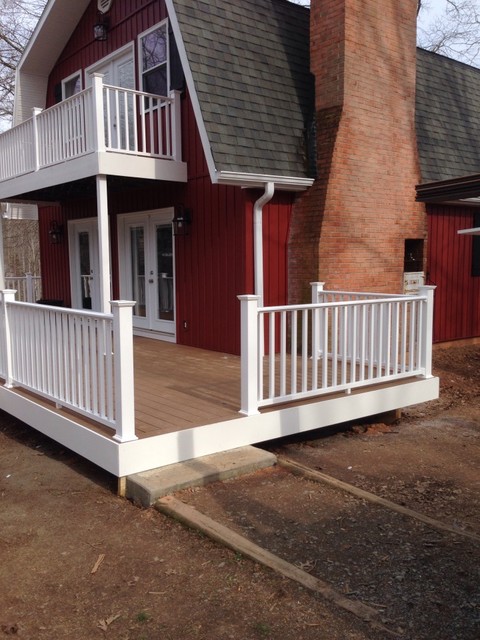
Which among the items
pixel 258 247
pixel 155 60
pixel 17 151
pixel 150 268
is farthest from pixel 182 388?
pixel 17 151

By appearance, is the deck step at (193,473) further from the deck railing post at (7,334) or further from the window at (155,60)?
the window at (155,60)

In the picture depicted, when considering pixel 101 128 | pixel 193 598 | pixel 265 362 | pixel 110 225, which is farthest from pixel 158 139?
pixel 193 598

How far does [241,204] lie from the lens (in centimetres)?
801

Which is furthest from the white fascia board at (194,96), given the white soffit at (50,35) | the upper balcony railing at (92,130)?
the white soffit at (50,35)

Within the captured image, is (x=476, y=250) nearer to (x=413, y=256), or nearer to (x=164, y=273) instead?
(x=413, y=256)

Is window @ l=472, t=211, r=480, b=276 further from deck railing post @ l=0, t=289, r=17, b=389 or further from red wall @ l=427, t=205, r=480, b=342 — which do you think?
deck railing post @ l=0, t=289, r=17, b=389

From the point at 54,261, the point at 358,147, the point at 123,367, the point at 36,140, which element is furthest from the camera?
the point at 54,261

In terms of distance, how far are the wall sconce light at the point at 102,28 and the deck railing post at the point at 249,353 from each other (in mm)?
7766

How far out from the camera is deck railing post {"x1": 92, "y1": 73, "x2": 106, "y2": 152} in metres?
7.48

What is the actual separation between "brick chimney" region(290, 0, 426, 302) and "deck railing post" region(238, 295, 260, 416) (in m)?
3.27

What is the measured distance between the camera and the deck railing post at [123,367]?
14.0ft

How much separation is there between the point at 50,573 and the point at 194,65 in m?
6.20

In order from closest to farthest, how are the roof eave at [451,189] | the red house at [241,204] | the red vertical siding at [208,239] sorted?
the red house at [241,204] < the roof eave at [451,189] < the red vertical siding at [208,239]

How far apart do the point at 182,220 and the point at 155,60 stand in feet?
8.86
